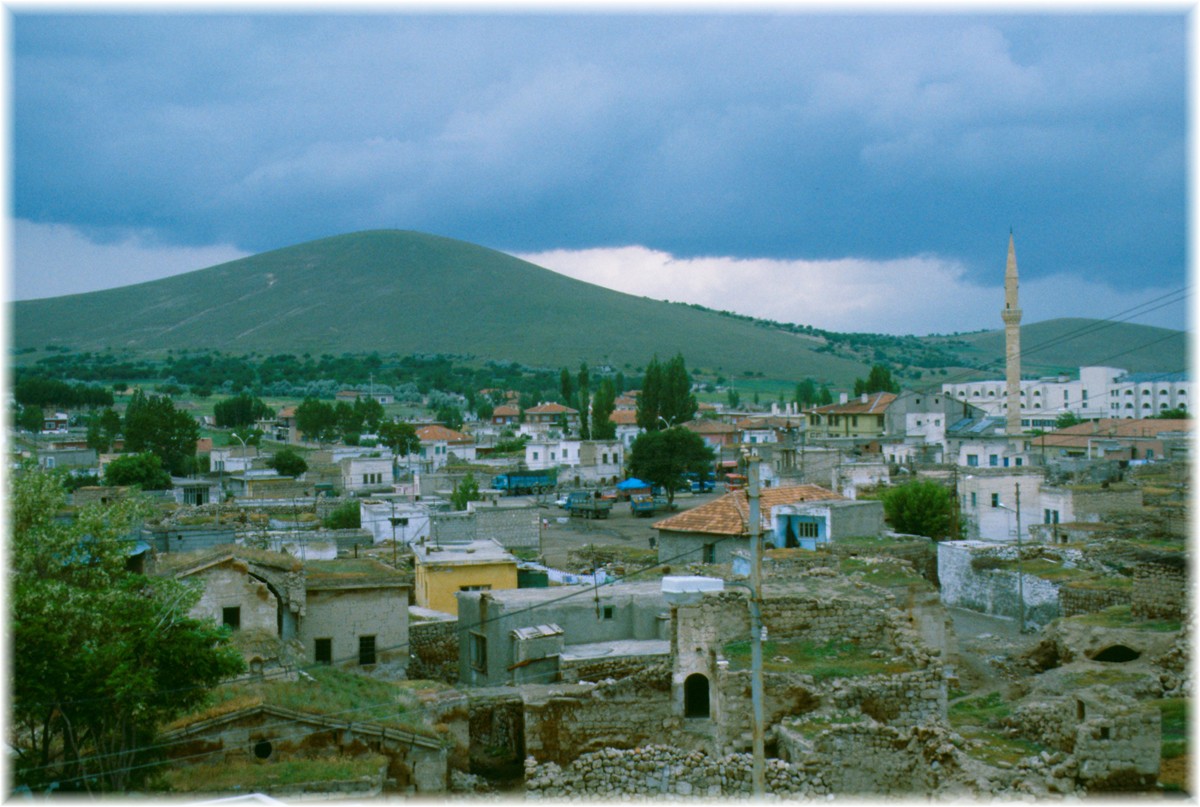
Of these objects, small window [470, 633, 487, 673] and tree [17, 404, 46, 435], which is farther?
tree [17, 404, 46, 435]

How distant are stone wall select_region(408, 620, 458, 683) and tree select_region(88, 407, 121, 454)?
2573 inches

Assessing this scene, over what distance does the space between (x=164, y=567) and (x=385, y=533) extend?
18.8 m

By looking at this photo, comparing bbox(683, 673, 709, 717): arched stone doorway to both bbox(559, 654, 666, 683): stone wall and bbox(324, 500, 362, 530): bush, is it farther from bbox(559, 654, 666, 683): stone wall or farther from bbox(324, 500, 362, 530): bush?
bbox(324, 500, 362, 530): bush

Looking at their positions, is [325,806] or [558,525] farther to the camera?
[558,525]

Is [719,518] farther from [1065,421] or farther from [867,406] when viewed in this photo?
[1065,421]

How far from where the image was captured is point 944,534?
38.1 m

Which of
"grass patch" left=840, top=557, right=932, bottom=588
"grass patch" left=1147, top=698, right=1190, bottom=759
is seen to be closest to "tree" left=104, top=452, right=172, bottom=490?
"grass patch" left=840, top=557, right=932, bottom=588

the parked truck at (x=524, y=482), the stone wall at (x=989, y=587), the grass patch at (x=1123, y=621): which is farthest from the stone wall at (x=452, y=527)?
Result: the parked truck at (x=524, y=482)

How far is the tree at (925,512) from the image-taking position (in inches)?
1491

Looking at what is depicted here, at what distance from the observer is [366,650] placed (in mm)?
20484

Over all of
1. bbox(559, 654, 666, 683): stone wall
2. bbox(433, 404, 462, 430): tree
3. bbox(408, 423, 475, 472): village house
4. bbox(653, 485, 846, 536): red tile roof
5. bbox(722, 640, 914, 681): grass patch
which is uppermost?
bbox(433, 404, 462, 430): tree

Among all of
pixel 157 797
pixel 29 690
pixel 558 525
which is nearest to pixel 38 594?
pixel 29 690

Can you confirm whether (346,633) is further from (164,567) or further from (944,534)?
(944,534)

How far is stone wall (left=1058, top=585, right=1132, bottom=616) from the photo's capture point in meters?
22.6
